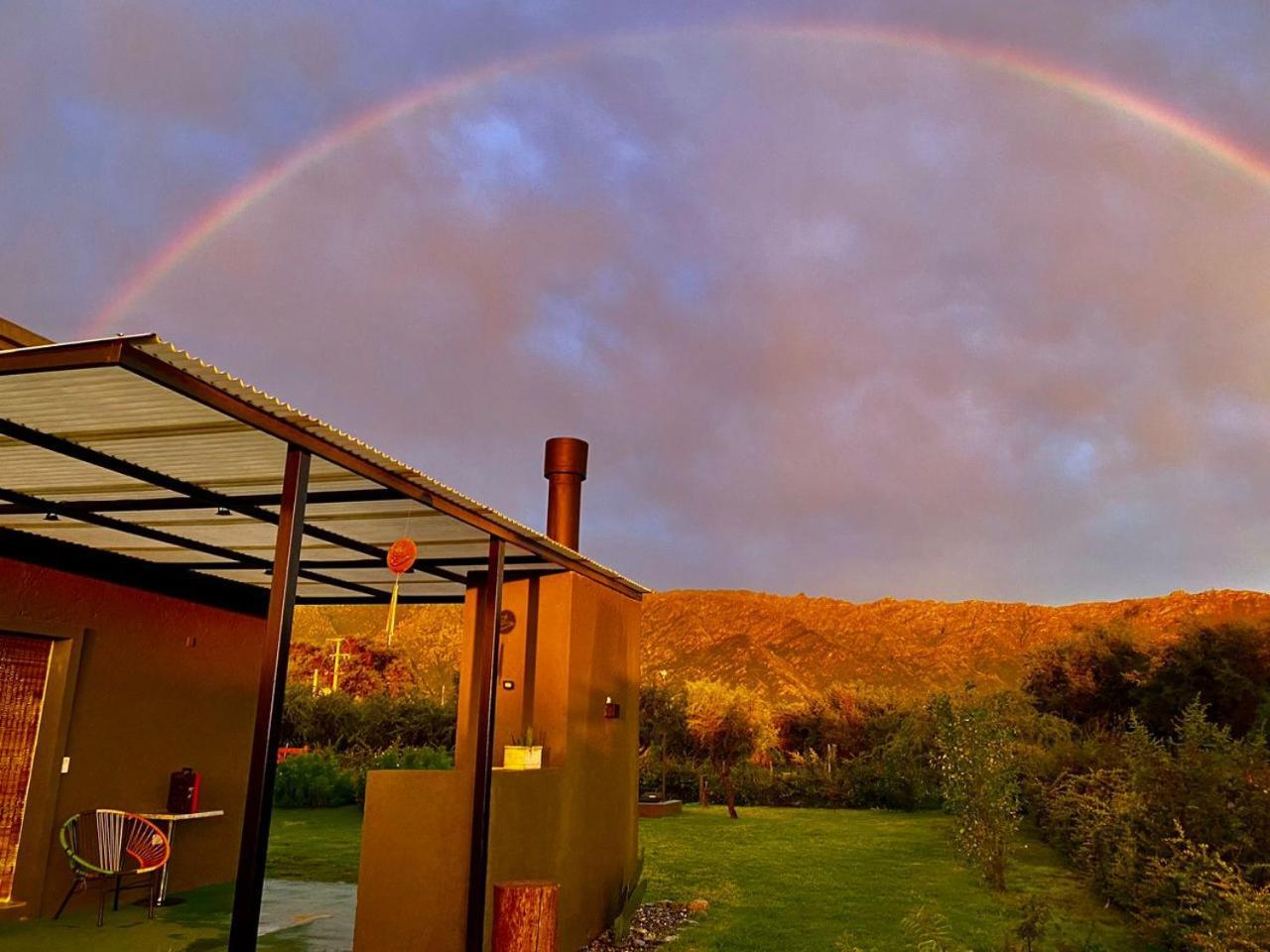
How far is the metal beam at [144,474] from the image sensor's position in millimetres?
4383

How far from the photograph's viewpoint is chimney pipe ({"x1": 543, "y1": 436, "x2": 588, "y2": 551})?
8.91m

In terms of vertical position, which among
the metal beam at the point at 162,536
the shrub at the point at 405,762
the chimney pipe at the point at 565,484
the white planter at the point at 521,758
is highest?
the chimney pipe at the point at 565,484

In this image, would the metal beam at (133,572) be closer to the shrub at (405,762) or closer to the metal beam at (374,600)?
the metal beam at (374,600)

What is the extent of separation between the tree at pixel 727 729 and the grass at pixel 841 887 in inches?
133

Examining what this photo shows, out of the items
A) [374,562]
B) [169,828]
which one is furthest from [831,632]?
[169,828]

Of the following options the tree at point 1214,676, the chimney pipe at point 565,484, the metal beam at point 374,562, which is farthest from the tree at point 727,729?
the metal beam at point 374,562

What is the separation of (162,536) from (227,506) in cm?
176

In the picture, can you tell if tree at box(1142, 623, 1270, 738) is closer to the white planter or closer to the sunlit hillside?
the sunlit hillside

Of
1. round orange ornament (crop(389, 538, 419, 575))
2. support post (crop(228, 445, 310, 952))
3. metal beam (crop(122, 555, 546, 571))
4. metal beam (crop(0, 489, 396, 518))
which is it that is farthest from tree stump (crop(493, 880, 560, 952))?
metal beam (crop(122, 555, 546, 571))

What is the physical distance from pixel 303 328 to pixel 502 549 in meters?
25.3

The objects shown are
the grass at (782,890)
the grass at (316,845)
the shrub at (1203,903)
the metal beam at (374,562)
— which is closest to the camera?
the shrub at (1203,903)

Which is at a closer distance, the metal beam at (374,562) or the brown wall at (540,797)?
the brown wall at (540,797)

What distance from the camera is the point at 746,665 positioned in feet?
129

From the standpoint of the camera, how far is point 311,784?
52.5 ft
